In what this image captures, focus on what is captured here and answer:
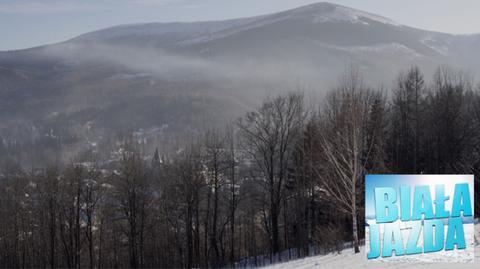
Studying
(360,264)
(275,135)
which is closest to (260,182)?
(275,135)

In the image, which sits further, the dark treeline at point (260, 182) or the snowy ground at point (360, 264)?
the dark treeline at point (260, 182)

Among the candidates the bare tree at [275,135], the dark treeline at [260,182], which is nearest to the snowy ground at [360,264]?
the dark treeline at [260,182]

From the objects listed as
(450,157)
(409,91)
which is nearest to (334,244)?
(450,157)

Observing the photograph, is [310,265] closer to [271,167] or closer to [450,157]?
[271,167]

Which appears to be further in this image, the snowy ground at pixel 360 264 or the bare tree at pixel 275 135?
the bare tree at pixel 275 135

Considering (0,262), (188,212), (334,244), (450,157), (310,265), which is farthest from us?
(0,262)

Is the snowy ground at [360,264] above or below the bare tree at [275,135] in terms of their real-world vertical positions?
below

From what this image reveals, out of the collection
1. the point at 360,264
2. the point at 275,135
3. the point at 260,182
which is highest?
the point at 275,135

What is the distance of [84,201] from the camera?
126 ft

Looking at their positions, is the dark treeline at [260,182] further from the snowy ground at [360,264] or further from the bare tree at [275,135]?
the snowy ground at [360,264]

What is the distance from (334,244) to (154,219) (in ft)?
67.6

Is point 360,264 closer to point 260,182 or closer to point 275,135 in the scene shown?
point 275,135

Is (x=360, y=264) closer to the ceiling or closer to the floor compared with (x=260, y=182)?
closer to the floor

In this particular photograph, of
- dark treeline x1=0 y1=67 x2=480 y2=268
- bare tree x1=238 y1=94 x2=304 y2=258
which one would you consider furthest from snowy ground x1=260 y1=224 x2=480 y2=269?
bare tree x1=238 y1=94 x2=304 y2=258
